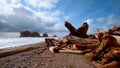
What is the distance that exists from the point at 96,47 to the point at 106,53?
0.58 meters

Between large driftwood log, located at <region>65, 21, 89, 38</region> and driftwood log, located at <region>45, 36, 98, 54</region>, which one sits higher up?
large driftwood log, located at <region>65, 21, 89, 38</region>

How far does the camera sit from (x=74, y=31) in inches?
304

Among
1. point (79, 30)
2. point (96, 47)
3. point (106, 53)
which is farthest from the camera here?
point (79, 30)

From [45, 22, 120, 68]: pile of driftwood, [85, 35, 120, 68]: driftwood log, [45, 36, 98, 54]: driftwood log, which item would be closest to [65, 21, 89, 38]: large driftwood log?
[45, 22, 120, 68]: pile of driftwood

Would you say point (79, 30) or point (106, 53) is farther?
point (79, 30)

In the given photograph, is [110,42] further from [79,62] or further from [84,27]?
[84,27]

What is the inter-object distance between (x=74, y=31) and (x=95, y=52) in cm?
388

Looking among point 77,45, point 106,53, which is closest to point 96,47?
point 106,53

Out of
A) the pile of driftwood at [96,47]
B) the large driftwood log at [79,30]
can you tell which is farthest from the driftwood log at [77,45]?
the large driftwood log at [79,30]

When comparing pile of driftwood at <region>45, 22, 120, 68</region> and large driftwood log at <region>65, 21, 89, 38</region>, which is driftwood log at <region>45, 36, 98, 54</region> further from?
large driftwood log at <region>65, 21, 89, 38</region>

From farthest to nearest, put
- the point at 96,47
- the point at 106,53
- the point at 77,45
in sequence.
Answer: the point at 77,45
the point at 96,47
the point at 106,53

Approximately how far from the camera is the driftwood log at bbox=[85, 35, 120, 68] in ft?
10.5

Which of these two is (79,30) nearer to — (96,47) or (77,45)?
(77,45)

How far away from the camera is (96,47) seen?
4.17m
